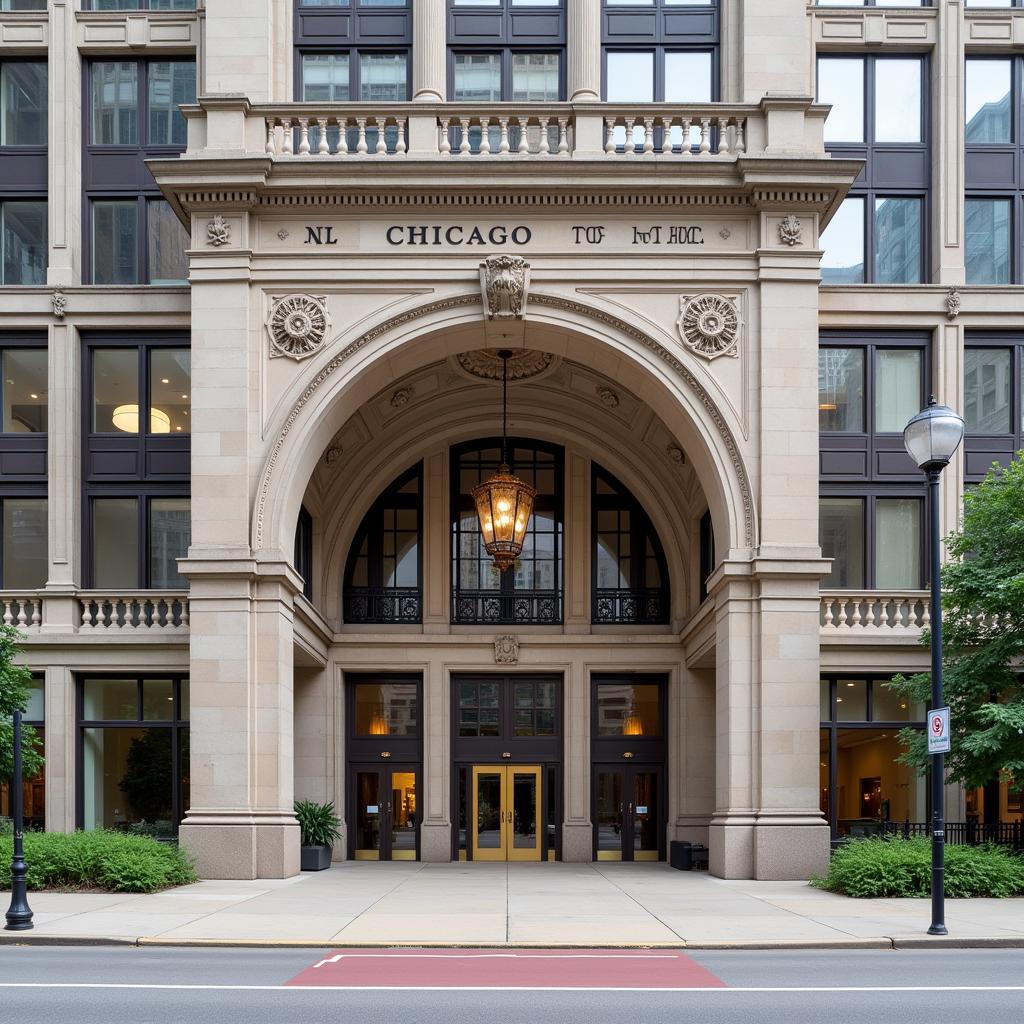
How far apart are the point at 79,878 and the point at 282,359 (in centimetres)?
977

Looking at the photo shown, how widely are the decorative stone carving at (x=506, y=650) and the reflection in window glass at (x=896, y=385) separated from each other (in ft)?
32.5

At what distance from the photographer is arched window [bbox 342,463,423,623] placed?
31.3 metres

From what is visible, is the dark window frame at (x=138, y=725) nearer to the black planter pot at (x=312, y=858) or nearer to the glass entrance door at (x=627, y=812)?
the black planter pot at (x=312, y=858)

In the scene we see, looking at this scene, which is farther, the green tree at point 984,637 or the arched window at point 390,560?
the arched window at point 390,560

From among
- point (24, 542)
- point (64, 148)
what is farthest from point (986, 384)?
point (24, 542)

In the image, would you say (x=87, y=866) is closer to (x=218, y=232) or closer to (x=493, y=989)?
(x=493, y=989)

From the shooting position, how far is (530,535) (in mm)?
31688

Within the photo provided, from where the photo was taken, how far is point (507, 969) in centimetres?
1324

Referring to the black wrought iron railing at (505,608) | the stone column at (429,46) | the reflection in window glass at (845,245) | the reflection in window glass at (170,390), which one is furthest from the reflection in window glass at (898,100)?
the reflection in window glass at (170,390)

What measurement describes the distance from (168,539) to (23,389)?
4.56 meters

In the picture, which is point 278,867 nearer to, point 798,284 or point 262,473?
point 262,473

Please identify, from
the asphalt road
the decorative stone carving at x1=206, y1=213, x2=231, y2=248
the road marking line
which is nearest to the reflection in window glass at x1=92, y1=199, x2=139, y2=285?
the decorative stone carving at x1=206, y1=213, x2=231, y2=248

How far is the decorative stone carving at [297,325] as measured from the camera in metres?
24.0

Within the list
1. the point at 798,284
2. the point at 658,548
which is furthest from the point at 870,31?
the point at 658,548
